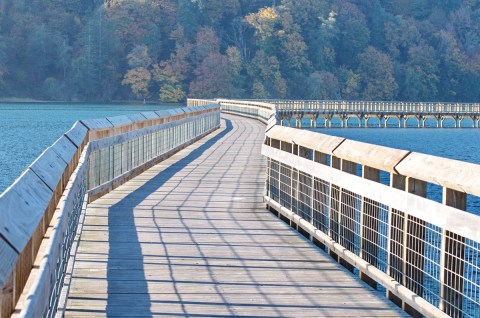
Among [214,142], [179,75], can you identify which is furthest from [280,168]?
[179,75]

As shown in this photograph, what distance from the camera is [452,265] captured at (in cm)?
668

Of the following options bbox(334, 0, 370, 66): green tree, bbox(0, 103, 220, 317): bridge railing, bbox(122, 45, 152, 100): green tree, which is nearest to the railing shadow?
bbox(0, 103, 220, 317): bridge railing

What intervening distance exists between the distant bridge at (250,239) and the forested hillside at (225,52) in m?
128

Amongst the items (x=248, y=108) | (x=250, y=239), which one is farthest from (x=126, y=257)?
(x=248, y=108)

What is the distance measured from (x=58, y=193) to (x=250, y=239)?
325 cm

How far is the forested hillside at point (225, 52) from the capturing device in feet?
475

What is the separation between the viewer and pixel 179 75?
5645 inches

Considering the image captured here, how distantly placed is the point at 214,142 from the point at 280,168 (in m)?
20.3

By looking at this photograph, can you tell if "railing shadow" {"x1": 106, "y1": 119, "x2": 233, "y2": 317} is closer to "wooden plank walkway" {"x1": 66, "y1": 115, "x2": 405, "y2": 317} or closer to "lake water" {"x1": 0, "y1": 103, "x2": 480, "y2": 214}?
"wooden plank walkway" {"x1": 66, "y1": 115, "x2": 405, "y2": 317}

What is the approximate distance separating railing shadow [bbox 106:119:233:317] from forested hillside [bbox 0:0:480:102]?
12657cm

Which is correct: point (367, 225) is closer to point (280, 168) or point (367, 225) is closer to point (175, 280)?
point (175, 280)

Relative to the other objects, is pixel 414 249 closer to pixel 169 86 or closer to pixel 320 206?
pixel 320 206

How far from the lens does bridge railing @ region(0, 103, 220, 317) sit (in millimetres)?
3959

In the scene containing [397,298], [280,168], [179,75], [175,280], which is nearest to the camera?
[397,298]
